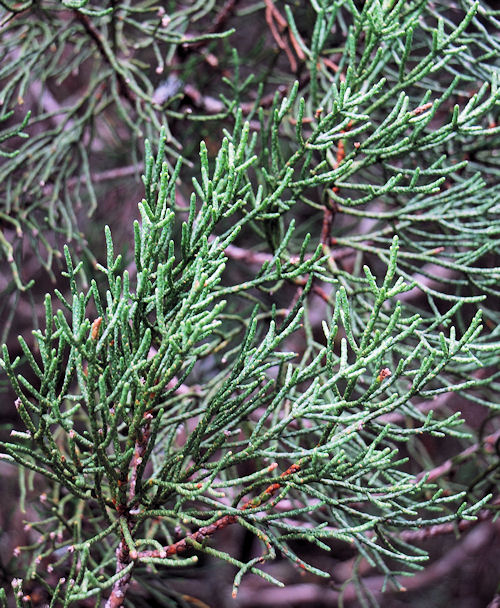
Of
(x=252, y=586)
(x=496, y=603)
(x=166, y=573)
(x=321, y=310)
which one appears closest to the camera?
(x=496, y=603)

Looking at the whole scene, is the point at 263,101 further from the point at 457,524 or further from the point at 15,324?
the point at 15,324

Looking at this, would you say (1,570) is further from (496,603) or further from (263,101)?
(263,101)

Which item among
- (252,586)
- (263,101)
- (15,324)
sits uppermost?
(263,101)

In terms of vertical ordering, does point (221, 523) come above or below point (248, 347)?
below

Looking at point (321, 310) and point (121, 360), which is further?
point (321, 310)

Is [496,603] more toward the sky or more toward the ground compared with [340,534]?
more toward the ground

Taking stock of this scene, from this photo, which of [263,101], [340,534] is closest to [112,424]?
[340,534]

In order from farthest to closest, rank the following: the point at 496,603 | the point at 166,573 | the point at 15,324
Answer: the point at 15,324, the point at 166,573, the point at 496,603

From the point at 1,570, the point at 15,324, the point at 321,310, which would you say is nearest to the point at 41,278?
the point at 15,324

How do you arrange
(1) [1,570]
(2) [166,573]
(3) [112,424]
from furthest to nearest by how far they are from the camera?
(2) [166,573] → (1) [1,570] → (3) [112,424]
